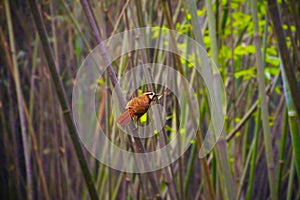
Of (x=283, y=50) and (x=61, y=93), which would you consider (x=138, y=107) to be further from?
(x=61, y=93)

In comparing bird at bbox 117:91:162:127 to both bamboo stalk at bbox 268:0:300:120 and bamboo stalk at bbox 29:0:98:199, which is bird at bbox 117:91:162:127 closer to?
bamboo stalk at bbox 268:0:300:120

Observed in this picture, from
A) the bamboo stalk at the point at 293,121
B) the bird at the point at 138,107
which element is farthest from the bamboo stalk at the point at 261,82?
the bird at the point at 138,107

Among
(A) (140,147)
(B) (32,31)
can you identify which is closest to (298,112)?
(A) (140,147)

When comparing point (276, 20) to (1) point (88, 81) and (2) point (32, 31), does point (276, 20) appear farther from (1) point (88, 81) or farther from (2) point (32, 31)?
(2) point (32, 31)

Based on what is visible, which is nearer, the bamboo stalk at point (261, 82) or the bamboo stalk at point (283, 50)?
the bamboo stalk at point (283, 50)

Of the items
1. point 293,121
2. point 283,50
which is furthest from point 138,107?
point 293,121

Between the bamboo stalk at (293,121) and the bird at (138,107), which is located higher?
the bird at (138,107)

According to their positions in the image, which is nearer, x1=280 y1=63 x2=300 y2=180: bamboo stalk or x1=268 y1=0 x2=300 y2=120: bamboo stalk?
x1=268 y1=0 x2=300 y2=120: bamboo stalk

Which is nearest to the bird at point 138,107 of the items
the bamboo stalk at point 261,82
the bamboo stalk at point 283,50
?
the bamboo stalk at point 283,50

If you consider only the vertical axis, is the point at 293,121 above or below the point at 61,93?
below

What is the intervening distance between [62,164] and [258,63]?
1.02 metres

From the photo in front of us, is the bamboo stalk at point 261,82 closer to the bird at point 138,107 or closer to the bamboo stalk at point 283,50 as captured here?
the bamboo stalk at point 283,50

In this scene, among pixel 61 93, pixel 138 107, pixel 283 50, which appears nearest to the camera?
pixel 138 107

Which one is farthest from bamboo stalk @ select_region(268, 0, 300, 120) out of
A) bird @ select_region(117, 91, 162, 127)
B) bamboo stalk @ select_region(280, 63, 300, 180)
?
bird @ select_region(117, 91, 162, 127)
